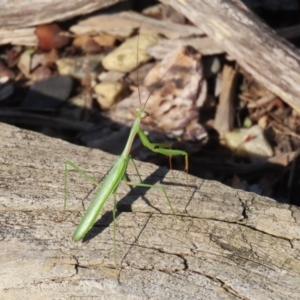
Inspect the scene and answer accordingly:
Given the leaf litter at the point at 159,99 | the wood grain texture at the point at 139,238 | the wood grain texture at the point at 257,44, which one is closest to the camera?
the wood grain texture at the point at 139,238

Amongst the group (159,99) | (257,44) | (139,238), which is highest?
(257,44)

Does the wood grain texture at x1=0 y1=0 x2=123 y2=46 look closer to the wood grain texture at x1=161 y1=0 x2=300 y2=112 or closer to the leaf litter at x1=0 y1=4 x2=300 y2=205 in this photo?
the leaf litter at x1=0 y1=4 x2=300 y2=205

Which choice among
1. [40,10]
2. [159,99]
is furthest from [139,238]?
[40,10]

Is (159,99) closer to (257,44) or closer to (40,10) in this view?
(257,44)

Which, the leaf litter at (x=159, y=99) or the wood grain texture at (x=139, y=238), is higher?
the wood grain texture at (x=139, y=238)

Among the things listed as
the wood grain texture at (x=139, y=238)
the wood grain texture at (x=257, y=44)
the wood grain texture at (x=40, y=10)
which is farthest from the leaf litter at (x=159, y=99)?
the wood grain texture at (x=139, y=238)

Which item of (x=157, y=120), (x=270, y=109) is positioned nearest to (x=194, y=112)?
(x=157, y=120)

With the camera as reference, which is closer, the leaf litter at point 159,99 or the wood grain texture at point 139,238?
the wood grain texture at point 139,238

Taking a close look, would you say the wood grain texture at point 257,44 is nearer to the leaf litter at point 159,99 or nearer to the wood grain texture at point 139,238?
the leaf litter at point 159,99
